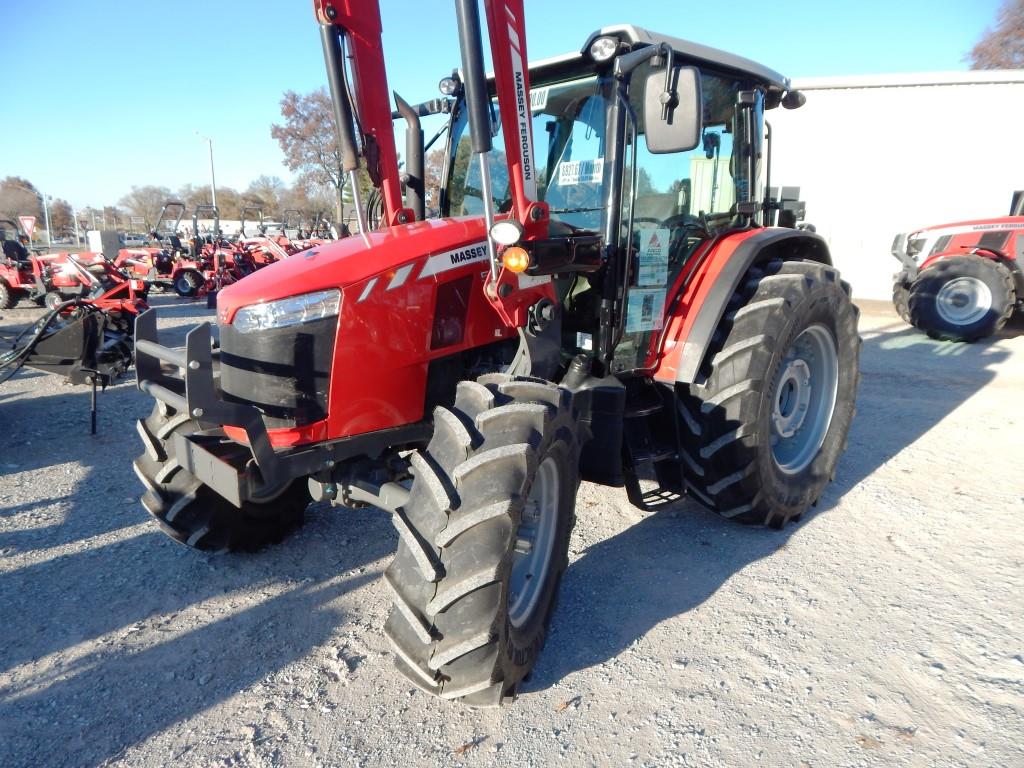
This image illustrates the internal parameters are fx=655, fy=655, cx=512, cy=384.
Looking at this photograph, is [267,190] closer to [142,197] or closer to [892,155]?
[142,197]

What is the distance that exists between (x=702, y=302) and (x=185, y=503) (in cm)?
255

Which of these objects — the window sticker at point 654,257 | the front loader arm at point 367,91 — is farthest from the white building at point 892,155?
the front loader arm at point 367,91

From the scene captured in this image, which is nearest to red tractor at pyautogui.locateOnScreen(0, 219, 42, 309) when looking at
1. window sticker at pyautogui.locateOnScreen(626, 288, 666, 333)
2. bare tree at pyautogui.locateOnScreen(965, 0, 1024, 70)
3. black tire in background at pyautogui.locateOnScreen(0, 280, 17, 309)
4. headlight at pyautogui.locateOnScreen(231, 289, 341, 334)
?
black tire in background at pyautogui.locateOnScreen(0, 280, 17, 309)

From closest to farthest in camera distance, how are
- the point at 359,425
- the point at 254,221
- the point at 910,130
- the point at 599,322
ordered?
the point at 359,425 → the point at 599,322 → the point at 910,130 → the point at 254,221

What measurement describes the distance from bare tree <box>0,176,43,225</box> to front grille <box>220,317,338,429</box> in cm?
5441

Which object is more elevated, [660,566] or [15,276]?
[15,276]

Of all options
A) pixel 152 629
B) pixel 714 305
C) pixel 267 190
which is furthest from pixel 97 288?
pixel 267 190

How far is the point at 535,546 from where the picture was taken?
2490 millimetres

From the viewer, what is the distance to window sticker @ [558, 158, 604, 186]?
2.91m

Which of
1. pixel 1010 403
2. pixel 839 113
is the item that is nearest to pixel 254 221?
pixel 839 113

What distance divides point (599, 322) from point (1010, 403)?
206 inches

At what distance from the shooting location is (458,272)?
254cm

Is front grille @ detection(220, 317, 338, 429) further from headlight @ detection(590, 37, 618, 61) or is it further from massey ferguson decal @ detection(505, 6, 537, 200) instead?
headlight @ detection(590, 37, 618, 61)

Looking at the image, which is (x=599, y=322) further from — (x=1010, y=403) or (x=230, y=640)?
(x=1010, y=403)
